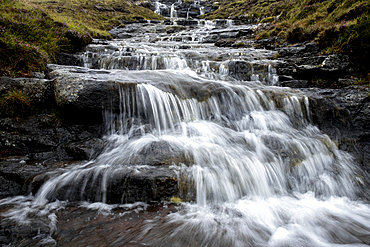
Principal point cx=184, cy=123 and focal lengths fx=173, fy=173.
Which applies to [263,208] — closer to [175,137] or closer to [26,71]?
[175,137]

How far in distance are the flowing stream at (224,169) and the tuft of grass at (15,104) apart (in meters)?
1.95

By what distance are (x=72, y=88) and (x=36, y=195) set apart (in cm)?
244

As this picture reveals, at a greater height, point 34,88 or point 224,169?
point 34,88

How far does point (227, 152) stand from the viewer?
13.0 feet

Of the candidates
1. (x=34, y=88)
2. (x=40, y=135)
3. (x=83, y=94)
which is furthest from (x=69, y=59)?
A: (x=40, y=135)

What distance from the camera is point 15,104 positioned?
13.9 feet

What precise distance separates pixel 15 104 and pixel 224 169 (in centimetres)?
519

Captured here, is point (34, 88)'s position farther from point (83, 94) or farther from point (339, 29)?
point (339, 29)

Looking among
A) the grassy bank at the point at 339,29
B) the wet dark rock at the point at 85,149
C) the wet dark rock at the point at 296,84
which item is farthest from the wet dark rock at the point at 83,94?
the grassy bank at the point at 339,29

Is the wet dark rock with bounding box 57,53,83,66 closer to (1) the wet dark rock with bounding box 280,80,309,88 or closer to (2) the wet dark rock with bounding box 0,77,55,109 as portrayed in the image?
(2) the wet dark rock with bounding box 0,77,55,109

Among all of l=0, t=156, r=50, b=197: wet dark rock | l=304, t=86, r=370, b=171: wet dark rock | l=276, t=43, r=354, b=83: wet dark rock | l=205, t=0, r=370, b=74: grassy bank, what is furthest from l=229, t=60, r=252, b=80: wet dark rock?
l=0, t=156, r=50, b=197: wet dark rock

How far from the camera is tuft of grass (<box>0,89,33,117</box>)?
13.5 feet

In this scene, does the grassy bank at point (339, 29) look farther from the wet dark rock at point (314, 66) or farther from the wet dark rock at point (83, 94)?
the wet dark rock at point (83, 94)

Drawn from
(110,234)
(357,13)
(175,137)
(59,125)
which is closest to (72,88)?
(59,125)
